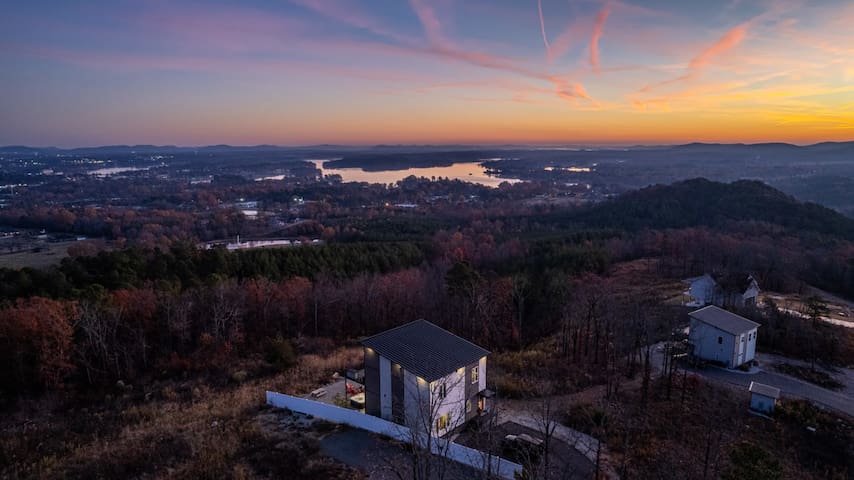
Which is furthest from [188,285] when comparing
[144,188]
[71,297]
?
[144,188]

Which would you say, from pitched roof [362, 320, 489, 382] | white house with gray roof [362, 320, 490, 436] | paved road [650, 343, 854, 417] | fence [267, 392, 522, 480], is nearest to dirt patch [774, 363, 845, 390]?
paved road [650, 343, 854, 417]

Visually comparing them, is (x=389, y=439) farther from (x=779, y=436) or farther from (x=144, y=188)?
(x=144, y=188)

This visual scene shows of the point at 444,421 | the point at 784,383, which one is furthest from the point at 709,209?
the point at 444,421

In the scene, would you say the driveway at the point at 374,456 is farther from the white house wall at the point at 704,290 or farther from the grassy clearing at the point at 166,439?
the white house wall at the point at 704,290

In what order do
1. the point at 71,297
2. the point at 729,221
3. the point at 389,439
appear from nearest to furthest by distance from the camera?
the point at 389,439 < the point at 71,297 < the point at 729,221

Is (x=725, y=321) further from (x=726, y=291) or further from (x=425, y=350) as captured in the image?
(x=425, y=350)

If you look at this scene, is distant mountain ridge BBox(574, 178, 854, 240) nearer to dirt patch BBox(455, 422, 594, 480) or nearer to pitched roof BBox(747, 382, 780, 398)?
pitched roof BBox(747, 382, 780, 398)
